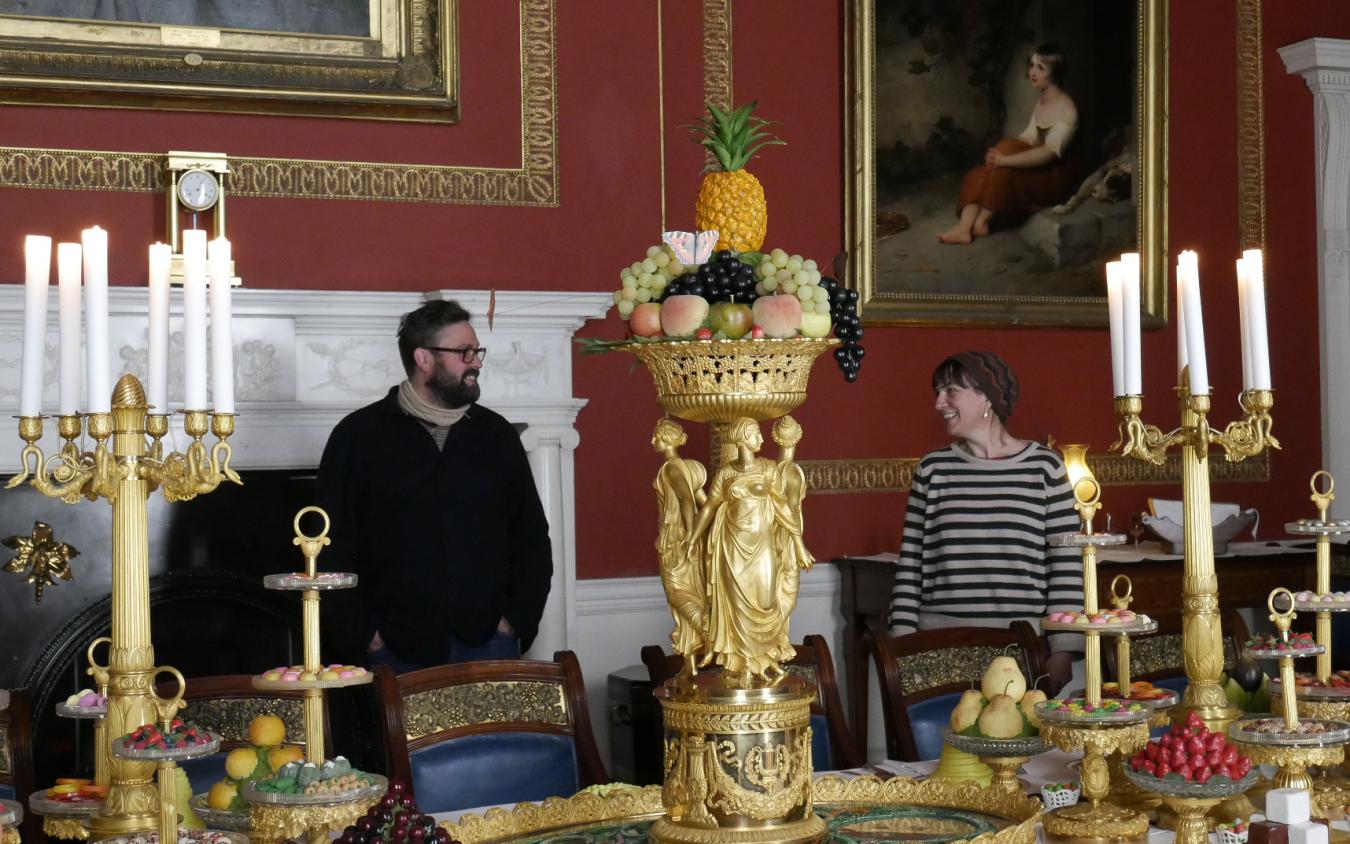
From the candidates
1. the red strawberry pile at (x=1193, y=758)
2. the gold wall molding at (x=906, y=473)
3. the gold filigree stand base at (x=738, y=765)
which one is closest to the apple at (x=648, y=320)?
the gold filigree stand base at (x=738, y=765)

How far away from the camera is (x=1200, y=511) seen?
2900 millimetres

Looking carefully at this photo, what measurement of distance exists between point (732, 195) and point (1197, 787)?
1.08m

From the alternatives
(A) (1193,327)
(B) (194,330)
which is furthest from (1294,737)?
(B) (194,330)

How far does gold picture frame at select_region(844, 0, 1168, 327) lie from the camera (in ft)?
19.3

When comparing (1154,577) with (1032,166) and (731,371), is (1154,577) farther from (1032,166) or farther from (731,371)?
(731,371)

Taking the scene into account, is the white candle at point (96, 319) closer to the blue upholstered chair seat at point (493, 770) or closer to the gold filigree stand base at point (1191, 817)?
the blue upholstered chair seat at point (493, 770)

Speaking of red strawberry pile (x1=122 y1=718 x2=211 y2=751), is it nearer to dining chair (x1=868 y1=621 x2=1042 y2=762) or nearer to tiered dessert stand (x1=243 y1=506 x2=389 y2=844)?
tiered dessert stand (x1=243 y1=506 x2=389 y2=844)

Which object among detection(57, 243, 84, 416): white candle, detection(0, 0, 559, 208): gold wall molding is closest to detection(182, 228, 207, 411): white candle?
detection(57, 243, 84, 416): white candle

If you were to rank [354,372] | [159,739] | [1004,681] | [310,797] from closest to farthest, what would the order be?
1. [159,739]
2. [310,797]
3. [1004,681]
4. [354,372]

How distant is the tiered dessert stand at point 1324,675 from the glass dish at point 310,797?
1506 millimetres

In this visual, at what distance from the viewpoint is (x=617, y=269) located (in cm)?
560

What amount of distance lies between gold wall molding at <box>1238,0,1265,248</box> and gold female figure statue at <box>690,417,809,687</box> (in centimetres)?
463

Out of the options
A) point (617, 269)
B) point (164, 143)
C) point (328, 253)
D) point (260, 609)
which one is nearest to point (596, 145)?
point (617, 269)

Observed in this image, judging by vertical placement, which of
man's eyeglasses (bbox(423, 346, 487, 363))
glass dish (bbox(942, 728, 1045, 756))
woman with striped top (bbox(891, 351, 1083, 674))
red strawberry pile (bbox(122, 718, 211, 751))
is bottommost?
glass dish (bbox(942, 728, 1045, 756))
